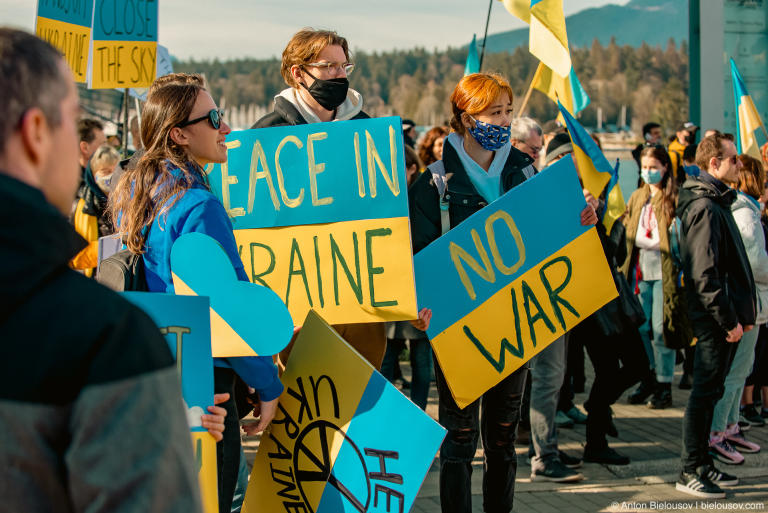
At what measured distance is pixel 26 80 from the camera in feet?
3.84

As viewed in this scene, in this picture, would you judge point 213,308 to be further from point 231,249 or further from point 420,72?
point 420,72

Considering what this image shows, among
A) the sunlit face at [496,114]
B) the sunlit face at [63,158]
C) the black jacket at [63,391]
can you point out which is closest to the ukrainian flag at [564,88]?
the sunlit face at [496,114]

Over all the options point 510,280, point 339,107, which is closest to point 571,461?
point 510,280

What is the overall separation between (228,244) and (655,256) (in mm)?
5184

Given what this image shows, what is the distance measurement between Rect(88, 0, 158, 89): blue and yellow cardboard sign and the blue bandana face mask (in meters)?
2.59

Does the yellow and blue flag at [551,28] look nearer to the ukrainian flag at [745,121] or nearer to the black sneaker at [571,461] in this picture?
the black sneaker at [571,461]

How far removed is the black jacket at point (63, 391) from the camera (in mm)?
1115

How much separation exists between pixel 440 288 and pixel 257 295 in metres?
1.30

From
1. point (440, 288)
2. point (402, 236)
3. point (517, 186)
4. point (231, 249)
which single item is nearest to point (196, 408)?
point (231, 249)

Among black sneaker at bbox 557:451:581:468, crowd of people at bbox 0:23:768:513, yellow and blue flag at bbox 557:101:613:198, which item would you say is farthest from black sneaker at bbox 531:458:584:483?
yellow and blue flag at bbox 557:101:613:198

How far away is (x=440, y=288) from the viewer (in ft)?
12.0

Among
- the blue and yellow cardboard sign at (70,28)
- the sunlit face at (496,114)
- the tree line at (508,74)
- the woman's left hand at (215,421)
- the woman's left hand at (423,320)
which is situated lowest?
the woman's left hand at (215,421)

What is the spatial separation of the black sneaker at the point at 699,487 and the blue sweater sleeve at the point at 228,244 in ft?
10.0

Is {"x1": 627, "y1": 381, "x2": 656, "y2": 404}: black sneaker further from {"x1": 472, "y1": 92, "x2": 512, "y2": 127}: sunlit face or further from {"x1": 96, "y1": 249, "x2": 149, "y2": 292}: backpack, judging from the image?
{"x1": 96, "y1": 249, "x2": 149, "y2": 292}: backpack
